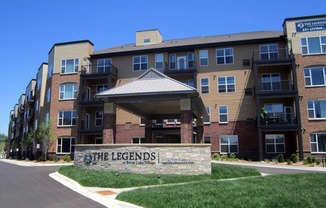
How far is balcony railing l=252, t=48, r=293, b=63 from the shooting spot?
3170 centimetres

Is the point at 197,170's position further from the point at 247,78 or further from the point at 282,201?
the point at 247,78

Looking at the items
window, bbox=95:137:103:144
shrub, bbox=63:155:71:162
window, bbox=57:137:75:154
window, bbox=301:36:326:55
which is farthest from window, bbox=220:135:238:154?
window, bbox=57:137:75:154

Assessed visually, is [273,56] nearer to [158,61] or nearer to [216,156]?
[216,156]

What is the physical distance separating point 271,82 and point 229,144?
26.3 feet

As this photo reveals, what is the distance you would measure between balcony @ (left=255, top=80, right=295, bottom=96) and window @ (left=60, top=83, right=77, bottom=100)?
21817 mm

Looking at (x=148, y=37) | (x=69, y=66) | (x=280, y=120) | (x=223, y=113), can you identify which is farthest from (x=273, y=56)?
(x=69, y=66)

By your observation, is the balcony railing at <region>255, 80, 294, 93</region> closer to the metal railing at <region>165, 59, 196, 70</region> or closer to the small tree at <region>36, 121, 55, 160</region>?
the metal railing at <region>165, 59, 196, 70</region>

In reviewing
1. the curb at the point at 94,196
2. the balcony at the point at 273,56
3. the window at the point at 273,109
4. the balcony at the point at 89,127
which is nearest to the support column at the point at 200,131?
the window at the point at 273,109

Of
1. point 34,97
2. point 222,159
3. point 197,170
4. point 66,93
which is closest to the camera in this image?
point 197,170

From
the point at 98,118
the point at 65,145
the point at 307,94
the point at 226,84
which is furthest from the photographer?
the point at 98,118

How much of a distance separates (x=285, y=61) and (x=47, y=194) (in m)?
26.8

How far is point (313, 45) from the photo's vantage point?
103 ft

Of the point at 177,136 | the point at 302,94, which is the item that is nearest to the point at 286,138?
the point at 302,94

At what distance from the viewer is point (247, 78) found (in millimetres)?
33562
